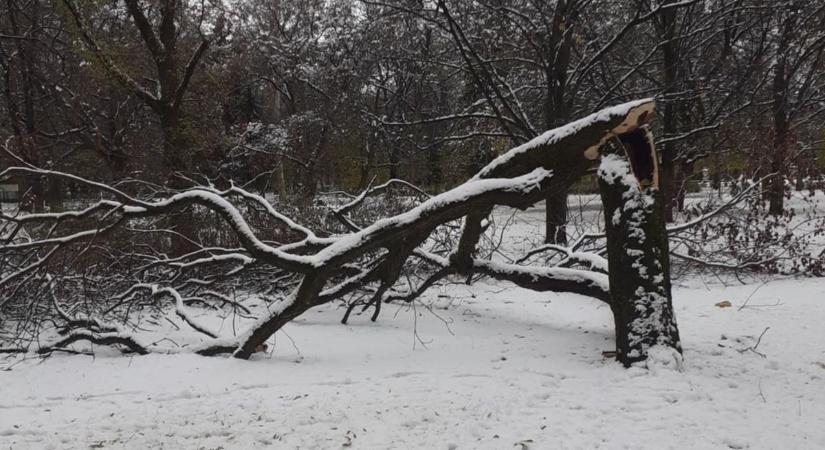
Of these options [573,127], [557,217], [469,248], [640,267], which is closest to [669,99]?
[557,217]

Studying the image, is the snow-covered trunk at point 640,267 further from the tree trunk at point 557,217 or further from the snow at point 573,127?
the tree trunk at point 557,217

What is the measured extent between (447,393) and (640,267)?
1.76 meters

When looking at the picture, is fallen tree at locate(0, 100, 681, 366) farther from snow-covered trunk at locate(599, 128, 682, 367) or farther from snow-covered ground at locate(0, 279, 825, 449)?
snow-covered ground at locate(0, 279, 825, 449)

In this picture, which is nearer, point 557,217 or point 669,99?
point 557,217

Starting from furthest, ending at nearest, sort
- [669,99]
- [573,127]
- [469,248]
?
[669,99] → [469,248] → [573,127]

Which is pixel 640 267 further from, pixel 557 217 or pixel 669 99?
pixel 669 99

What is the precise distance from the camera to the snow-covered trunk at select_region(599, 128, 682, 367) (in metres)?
3.85

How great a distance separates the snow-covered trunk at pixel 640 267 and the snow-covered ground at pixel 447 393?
0.22 meters

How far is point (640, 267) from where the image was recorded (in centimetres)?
389

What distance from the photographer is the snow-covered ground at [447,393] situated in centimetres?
297

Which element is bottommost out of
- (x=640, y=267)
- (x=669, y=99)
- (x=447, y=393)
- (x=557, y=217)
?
(x=447, y=393)

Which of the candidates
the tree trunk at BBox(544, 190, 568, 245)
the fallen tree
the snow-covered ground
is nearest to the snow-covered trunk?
the fallen tree

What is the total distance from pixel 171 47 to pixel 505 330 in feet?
28.2

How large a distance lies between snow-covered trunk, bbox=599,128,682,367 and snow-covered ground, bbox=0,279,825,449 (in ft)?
0.72
